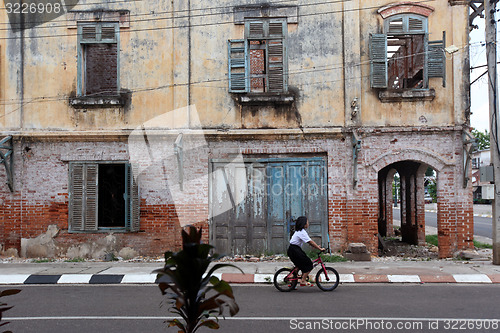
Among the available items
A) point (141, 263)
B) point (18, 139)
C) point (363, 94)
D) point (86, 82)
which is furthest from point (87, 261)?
point (363, 94)

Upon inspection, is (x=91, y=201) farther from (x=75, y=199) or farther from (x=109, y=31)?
(x=109, y=31)

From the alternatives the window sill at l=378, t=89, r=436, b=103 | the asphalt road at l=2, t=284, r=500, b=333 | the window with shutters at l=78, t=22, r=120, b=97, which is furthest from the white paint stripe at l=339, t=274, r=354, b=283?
the window with shutters at l=78, t=22, r=120, b=97

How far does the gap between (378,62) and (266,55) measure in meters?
3.02

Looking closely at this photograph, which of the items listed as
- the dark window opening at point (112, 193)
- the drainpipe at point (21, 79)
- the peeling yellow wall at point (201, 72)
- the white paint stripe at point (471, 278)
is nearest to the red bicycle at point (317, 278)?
the white paint stripe at point (471, 278)

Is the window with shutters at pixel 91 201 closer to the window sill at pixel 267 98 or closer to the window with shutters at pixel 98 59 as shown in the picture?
the window with shutters at pixel 98 59

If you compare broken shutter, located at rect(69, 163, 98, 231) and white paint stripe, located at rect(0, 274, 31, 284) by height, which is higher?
broken shutter, located at rect(69, 163, 98, 231)

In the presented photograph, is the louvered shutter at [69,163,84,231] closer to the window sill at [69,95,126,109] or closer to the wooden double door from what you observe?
the window sill at [69,95,126,109]

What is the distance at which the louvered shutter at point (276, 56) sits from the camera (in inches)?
504

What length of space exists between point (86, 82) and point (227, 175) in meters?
4.83

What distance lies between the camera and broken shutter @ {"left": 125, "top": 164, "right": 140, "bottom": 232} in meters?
12.8

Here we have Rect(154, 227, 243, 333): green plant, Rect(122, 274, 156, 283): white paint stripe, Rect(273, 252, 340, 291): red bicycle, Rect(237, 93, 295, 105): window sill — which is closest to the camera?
Rect(154, 227, 243, 333): green plant

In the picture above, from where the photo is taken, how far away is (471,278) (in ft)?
32.5

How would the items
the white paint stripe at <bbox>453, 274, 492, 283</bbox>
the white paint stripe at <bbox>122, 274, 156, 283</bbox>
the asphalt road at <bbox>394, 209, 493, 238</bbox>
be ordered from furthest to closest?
the asphalt road at <bbox>394, 209, 493, 238</bbox> < the white paint stripe at <bbox>122, 274, 156, 283</bbox> < the white paint stripe at <bbox>453, 274, 492, 283</bbox>

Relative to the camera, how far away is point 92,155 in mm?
12945
